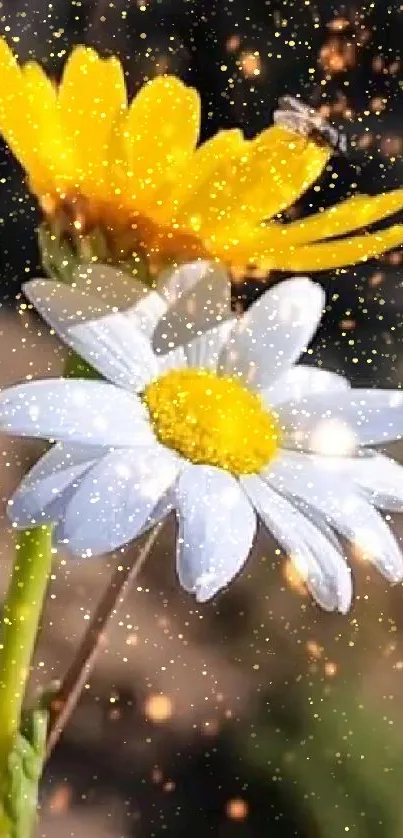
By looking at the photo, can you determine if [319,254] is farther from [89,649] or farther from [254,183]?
[89,649]

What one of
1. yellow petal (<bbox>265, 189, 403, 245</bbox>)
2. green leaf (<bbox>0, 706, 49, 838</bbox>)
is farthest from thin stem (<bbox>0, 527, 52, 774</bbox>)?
yellow petal (<bbox>265, 189, 403, 245</bbox>)

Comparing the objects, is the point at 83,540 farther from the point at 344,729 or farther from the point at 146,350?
the point at 344,729

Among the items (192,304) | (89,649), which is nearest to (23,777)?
(89,649)

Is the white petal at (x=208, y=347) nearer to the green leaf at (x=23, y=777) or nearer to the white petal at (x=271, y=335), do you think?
the white petal at (x=271, y=335)

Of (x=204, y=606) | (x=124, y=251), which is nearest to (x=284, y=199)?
(x=124, y=251)

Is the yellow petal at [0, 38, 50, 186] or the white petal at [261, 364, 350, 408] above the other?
the yellow petal at [0, 38, 50, 186]

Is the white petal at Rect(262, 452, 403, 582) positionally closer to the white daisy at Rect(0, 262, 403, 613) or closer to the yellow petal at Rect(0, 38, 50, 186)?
the white daisy at Rect(0, 262, 403, 613)
